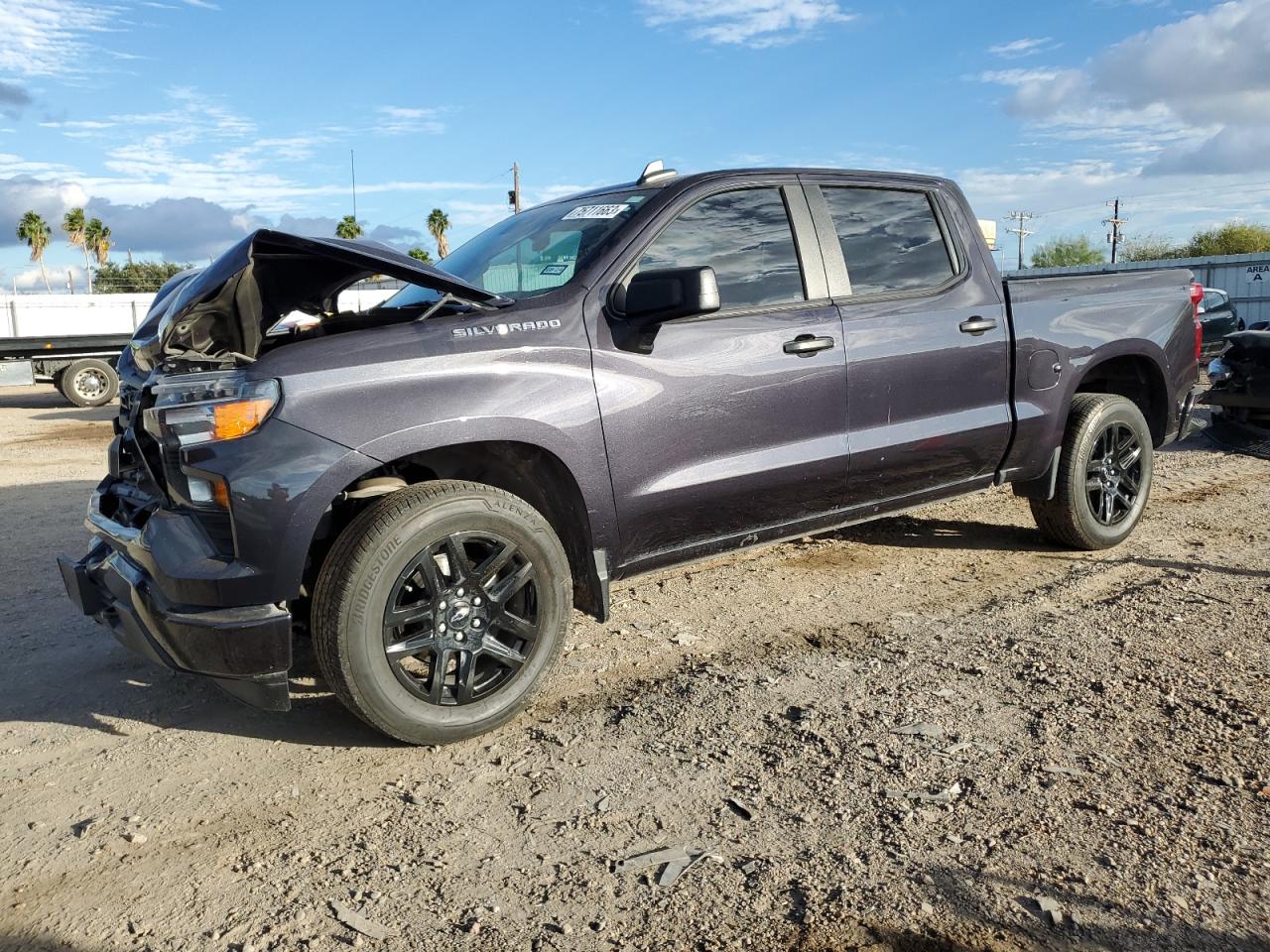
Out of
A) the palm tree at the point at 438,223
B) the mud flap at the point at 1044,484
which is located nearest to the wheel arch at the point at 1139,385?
the mud flap at the point at 1044,484

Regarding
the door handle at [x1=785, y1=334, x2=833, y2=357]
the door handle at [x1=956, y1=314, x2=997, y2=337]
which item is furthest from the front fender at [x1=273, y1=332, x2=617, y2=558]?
the door handle at [x1=956, y1=314, x2=997, y2=337]

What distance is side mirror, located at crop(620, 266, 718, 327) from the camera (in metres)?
3.45

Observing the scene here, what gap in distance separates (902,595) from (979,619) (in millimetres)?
467

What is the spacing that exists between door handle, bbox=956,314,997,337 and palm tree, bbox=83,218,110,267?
74.7 meters

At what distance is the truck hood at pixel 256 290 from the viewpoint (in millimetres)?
3357

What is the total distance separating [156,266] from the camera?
6284 centimetres

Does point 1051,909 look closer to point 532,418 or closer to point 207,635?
point 532,418

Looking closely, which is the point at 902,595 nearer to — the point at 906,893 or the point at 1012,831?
the point at 1012,831

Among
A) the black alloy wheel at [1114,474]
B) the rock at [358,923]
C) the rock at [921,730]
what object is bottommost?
the rock at [921,730]

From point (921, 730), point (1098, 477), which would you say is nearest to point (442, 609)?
point (921, 730)

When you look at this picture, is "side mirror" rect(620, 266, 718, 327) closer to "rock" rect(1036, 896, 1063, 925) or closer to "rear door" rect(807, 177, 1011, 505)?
"rear door" rect(807, 177, 1011, 505)

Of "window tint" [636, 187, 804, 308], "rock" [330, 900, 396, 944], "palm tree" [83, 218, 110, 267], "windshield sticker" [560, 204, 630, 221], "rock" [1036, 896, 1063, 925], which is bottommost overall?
"rock" [1036, 896, 1063, 925]

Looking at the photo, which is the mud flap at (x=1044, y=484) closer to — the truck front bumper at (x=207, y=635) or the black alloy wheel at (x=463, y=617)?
the black alloy wheel at (x=463, y=617)

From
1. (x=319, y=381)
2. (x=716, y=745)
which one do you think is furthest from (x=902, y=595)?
(x=319, y=381)
